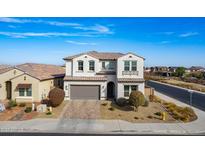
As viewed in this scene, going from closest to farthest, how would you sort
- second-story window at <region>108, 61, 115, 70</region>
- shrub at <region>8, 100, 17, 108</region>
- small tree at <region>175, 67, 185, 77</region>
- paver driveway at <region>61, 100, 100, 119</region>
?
paver driveway at <region>61, 100, 100, 119</region> → shrub at <region>8, 100, 17, 108</region> → second-story window at <region>108, 61, 115, 70</region> → small tree at <region>175, 67, 185, 77</region>

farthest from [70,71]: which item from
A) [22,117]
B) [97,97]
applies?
[22,117]

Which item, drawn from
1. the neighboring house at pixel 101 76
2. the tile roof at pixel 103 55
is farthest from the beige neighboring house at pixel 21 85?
the tile roof at pixel 103 55

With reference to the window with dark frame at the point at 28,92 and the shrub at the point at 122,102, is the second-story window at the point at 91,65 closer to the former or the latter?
the shrub at the point at 122,102

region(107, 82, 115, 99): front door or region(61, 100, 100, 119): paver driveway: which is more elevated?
region(107, 82, 115, 99): front door

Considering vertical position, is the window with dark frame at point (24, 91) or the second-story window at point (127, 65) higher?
the second-story window at point (127, 65)

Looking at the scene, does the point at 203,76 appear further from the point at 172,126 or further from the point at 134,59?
the point at 172,126

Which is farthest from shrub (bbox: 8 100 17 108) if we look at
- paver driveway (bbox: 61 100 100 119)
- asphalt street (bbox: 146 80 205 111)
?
asphalt street (bbox: 146 80 205 111)

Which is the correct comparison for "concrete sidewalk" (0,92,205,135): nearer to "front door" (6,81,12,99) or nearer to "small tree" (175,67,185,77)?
"front door" (6,81,12,99)
